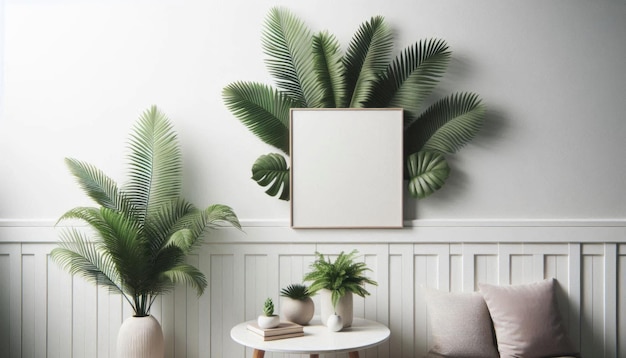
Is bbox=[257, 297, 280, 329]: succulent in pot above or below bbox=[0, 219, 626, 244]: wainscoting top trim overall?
below

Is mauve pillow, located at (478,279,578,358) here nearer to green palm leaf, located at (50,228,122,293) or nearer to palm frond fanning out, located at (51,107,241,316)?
palm frond fanning out, located at (51,107,241,316)

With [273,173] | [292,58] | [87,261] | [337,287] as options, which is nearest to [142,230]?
[87,261]

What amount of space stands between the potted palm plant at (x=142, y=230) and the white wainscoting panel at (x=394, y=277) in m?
0.18

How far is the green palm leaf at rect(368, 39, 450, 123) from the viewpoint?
3.31 metres

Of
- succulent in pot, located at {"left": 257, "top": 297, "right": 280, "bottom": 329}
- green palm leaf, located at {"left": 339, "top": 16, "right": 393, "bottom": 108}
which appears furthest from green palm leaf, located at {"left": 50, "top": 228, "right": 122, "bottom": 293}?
green palm leaf, located at {"left": 339, "top": 16, "right": 393, "bottom": 108}

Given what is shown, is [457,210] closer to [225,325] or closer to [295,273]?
[295,273]

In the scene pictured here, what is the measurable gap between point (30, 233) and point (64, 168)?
0.43 metres

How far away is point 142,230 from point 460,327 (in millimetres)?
1844

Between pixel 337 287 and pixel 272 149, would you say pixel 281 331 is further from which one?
pixel 272 149

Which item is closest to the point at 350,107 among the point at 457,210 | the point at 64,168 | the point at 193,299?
the point at 457,210

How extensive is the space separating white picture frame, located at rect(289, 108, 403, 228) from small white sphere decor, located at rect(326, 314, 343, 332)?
23.8 inches

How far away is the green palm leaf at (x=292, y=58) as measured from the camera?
11.0ft

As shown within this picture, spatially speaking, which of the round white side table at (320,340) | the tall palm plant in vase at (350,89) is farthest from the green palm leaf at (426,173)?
the round white side table at (320,340)

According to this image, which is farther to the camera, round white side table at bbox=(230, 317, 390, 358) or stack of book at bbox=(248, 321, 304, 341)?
stack of book at bbox=(248, 321, 304, 341)
